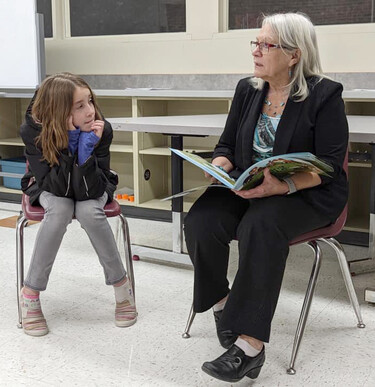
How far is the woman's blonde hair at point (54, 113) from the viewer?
191 cm

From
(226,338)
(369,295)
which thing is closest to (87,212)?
(226,338)

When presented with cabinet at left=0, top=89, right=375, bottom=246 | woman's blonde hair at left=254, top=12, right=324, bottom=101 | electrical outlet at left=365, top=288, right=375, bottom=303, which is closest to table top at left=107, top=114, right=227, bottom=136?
woman's blonde hair at left=254, top=12, right=324, bottom=101

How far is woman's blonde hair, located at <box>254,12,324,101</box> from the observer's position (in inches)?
68.8

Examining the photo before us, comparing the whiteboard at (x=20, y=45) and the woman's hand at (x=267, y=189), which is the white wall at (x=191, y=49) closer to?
the whiteboard at (x=20, y=45)

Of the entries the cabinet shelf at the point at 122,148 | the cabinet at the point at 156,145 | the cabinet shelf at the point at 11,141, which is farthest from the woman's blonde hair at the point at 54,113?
the cabinet shelf at the point at 11,141

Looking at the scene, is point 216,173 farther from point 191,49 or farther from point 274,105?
point 191,49

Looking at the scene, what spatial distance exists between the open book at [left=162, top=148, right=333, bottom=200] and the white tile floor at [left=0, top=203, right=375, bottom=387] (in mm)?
564

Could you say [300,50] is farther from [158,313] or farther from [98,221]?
[158,313]

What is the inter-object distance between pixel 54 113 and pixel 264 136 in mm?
693

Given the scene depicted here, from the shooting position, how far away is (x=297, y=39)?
1751mm

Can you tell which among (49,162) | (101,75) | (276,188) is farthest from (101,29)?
(276,188)

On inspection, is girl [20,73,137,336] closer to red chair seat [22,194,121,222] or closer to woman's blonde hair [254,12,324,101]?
red chair seat [22,194,121,222]

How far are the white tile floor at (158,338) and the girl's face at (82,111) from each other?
704 millimetres

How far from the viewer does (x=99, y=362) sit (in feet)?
5.81
